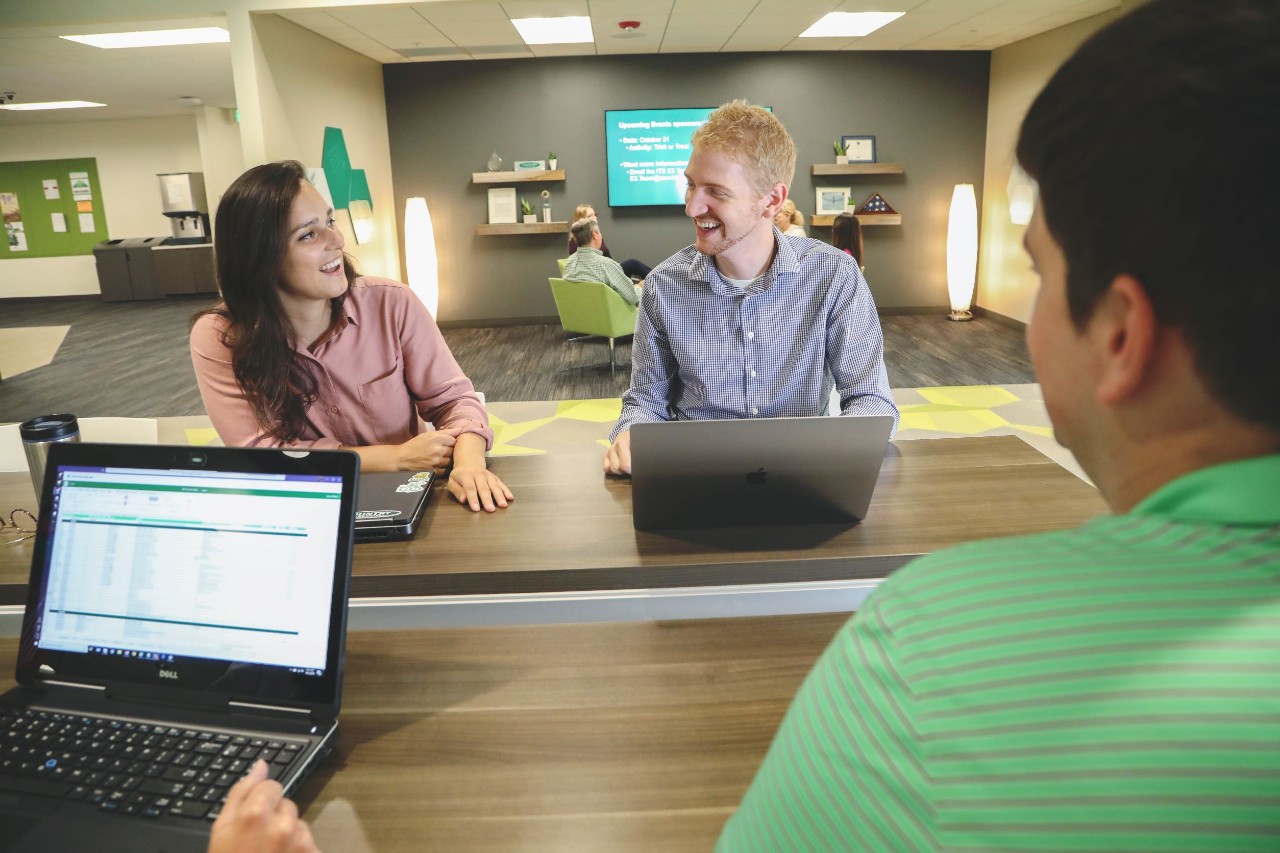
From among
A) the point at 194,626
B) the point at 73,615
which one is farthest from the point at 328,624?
the point at 73,615

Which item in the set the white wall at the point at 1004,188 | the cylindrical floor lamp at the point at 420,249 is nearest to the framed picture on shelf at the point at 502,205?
→ the cylindrical floor lamp at the point at 420,249

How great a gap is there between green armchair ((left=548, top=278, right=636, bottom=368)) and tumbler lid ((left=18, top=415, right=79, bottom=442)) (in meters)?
4.97

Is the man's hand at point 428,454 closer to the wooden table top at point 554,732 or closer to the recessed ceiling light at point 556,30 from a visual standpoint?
the wooden table top at point 554,732

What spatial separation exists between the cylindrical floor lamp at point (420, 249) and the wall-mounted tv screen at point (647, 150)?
5.99ft

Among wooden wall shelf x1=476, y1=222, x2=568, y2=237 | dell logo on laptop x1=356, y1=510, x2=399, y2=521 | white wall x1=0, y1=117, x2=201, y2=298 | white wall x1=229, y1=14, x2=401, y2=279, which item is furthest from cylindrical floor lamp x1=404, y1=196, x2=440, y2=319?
white wall x1=0, y1=117, x2=201, y2=298

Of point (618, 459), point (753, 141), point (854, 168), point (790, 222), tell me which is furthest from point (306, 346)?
point (854, 168)

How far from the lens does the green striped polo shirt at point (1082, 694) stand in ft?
1.21

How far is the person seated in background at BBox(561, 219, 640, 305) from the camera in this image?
6395 millimetres

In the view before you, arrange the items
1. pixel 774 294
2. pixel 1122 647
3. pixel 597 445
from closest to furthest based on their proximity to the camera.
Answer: pixel 1122 647 → pixel 774 294 → pixel 597 445

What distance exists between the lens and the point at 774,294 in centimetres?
206

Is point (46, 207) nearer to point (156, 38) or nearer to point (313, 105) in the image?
point (156, 38)

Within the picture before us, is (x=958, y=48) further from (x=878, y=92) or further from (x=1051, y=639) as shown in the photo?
(x=1051, y=639)

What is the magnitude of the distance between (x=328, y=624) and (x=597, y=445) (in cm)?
388

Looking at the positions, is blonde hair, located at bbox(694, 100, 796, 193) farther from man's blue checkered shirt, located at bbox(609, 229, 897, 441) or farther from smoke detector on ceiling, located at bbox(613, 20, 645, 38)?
smoke detector on ceiling, located at bbox(613, 20, 645, 38)
